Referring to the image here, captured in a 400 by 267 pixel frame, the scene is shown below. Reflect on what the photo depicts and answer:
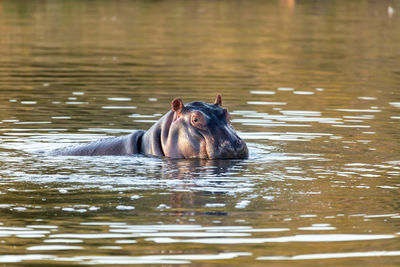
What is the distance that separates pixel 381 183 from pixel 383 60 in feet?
58.4

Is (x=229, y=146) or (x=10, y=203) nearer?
(x=10, y=203)

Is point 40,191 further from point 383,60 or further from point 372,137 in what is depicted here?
point 383,60

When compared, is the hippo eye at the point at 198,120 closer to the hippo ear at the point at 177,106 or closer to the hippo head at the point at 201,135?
the hippo head at the point at 201,135

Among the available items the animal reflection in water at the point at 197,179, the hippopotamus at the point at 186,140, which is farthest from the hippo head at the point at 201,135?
the animal reflection in water at the point at 197,179

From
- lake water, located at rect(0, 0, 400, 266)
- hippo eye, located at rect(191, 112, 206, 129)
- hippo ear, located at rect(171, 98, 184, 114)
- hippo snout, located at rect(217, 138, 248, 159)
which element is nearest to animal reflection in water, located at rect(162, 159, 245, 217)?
lake water, located at rect(0, 0, 400, 266)

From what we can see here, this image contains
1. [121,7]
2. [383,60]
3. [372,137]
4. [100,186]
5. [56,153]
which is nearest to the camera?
[100,186]

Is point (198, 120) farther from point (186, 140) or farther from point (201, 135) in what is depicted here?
point (186, 140)

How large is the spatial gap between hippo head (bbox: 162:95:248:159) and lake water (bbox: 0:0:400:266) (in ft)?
0.85

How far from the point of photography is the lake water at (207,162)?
8727mm

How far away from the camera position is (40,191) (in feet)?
35.9

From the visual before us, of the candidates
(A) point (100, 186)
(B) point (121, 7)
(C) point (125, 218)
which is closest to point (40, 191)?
(A) point (100, 186)

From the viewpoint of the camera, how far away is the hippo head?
12898 mm

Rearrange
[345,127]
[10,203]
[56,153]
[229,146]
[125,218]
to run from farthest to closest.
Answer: [345,127], [56,153], [229,146], [10,203], [125,218]

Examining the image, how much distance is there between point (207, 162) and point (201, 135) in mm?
428
